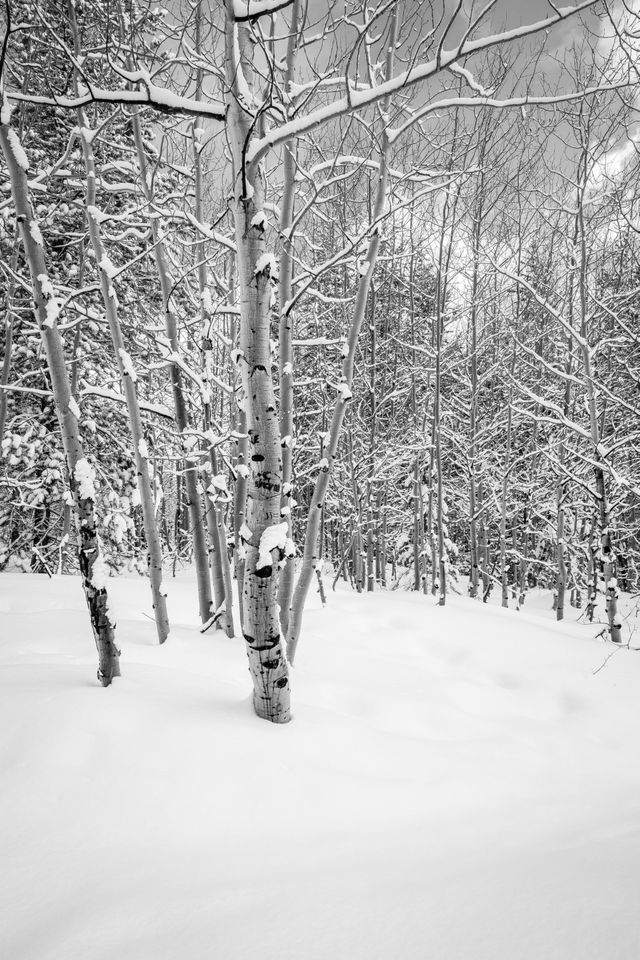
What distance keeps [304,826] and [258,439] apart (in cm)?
168

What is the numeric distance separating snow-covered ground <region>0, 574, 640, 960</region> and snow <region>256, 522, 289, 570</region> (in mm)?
812

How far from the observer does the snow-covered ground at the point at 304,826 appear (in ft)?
3.59

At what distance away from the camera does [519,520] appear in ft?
46.2

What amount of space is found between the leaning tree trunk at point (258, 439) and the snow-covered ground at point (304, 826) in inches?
13.3

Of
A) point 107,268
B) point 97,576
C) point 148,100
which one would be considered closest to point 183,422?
point 107,268

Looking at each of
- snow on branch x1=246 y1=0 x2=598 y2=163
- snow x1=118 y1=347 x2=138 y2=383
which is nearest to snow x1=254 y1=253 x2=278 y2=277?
snow on branch x1=246 y1=0 x2=598 y2=163

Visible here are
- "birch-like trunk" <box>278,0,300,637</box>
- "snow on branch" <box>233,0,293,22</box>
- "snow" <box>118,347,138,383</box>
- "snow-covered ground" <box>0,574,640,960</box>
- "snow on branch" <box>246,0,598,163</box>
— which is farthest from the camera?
"snow" <box>118,347,138,383</box>

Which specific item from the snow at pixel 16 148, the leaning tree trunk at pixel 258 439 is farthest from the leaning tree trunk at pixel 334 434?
the snow at pixel 16 148

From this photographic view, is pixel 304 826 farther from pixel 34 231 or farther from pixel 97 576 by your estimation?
pixel 34 231

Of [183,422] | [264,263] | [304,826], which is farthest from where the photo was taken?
[183,422]

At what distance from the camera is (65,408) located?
2.94m

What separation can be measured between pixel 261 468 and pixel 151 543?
2.75 metres

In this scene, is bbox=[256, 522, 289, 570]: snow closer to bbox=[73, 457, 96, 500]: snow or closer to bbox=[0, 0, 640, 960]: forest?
bbox=[0, 0, 640, 960]: forest

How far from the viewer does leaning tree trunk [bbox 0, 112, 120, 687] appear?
279cm
